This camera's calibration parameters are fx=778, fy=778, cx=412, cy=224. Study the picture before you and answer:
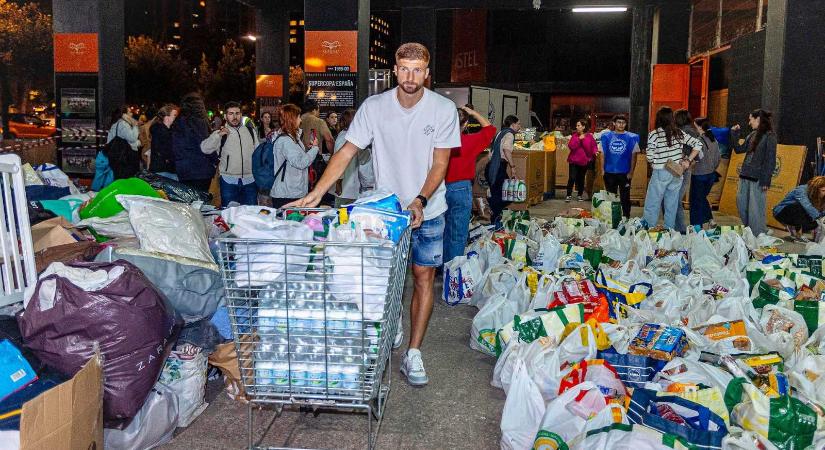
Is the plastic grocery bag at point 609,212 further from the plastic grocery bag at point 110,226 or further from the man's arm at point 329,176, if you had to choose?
the plastic grocery bag at point 110,226

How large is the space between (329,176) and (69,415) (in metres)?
1.78

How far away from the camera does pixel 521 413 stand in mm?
3334

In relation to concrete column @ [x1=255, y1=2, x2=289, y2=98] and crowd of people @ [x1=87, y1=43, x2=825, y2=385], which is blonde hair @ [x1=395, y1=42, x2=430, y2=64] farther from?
concrete column @ [x1=255, y1=2, x2=289, y2=98]

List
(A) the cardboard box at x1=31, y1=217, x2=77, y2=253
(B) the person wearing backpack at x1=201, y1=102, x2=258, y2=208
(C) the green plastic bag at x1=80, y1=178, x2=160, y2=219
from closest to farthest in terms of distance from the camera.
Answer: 1. (A) the cardboard box at x1=31, y1=217, x2=77, y2=253
2. (C) the green plastic bag at x1=80, y1=178, x2=160, y2=219
3. (B) the person wearing backpack at x1=201, y1=102, x2=258, y2=208

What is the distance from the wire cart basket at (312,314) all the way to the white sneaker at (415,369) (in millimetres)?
1256

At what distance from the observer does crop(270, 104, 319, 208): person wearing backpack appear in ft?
23.8

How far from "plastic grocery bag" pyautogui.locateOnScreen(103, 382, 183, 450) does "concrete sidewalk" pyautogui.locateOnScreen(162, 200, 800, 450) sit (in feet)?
0.26

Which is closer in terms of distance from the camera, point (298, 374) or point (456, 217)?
point (298, 374)

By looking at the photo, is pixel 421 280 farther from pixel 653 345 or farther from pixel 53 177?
pixel 53 177

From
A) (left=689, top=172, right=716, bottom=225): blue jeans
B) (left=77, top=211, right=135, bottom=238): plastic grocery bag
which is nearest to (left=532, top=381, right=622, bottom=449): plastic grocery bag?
(left=77, top=211, right=135, bottom=238): plastic grocery bag

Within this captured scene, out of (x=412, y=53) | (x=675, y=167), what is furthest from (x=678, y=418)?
(x=675, y=167)

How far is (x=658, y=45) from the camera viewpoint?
71.3ft

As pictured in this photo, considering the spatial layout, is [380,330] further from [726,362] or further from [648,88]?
[648,88]

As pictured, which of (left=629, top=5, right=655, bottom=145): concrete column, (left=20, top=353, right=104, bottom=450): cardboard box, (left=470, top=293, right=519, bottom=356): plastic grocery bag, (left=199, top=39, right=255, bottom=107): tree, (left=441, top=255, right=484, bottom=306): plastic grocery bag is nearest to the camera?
(left=20, top=353, right=104, bottom=450): cardboard box
